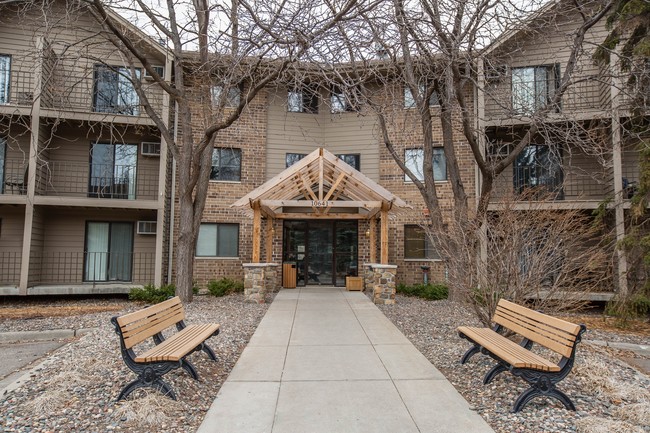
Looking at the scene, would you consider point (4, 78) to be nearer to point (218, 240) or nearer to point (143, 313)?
point (218, 240)

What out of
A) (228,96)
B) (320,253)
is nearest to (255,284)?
(320,253)

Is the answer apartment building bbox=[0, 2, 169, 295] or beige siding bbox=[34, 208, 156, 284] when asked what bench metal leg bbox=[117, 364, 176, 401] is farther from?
beige siding bbox=[34, 208, 156, 284]

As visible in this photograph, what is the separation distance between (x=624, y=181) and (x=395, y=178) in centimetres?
676

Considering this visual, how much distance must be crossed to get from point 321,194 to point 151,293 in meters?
5.85

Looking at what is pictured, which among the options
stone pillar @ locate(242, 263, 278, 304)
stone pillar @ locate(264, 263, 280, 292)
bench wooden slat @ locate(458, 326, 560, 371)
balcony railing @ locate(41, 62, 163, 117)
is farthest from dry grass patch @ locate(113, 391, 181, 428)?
balcony railing @ locate(41, 62, 163, 117)

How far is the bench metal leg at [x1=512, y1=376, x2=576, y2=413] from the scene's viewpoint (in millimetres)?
3832

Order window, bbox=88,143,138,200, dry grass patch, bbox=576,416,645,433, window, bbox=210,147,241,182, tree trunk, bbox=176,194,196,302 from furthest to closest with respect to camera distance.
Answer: window, bbox=210,147,241,182
window, bbox=88,143,138,200
tree trunk, bbox=176,194,196,302
dry grass patch, bbox=576,416,645,433

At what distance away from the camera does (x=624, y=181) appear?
11984 millimetres

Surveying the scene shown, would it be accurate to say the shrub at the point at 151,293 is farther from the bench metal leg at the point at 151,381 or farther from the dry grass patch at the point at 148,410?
the dry grass patch at the point at 148,410

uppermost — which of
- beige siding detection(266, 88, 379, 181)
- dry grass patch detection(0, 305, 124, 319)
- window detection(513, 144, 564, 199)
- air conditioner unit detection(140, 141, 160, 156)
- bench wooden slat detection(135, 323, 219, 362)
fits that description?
beige siding detection(266, 88, 379, 181)

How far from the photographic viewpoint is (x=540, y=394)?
387 cm

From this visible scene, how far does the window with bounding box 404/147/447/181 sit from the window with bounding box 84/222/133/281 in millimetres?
9778

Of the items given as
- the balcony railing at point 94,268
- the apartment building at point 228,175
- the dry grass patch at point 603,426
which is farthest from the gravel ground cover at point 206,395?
the balcony railing at point 94,268

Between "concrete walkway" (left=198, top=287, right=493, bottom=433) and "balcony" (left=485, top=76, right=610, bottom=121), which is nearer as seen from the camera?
"concrete walkway" (left=198, top=287, right=493, bottom=433)
